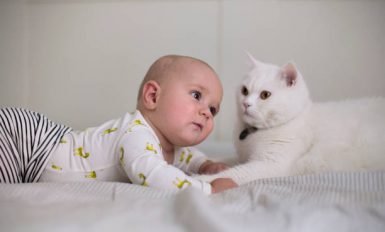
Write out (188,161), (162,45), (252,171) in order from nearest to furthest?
(252,171)
(188,161)
(162,45)

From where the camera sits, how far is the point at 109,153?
113 cm

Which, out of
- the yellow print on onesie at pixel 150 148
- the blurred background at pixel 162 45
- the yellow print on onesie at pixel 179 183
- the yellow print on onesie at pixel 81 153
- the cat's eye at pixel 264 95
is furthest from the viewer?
the blurred background at pixel 162 45

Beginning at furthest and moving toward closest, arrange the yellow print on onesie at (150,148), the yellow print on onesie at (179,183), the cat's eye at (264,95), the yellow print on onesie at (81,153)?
1. the cat's eye at (264,95)
2. the yellow print on onesie at (81,153)
3. the yellow print on onesie at (150,148)
4. the yellow print on onesie at (179,183)

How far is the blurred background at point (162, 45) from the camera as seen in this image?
7.91 feet

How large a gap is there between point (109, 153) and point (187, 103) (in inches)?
10.0

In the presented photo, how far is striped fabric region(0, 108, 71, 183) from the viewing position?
1094mm

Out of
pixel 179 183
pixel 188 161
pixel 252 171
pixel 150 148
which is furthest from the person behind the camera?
pixel 188 161

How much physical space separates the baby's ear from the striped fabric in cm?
28

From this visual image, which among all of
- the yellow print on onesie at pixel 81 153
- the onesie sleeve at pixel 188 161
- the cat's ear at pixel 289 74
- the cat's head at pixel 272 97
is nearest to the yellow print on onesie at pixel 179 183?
Result: the yellow print on onesie at pixel 81 153

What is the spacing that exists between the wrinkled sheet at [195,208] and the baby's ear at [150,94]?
0.39 m

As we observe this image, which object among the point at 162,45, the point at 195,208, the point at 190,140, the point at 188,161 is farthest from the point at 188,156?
the point at 162,45

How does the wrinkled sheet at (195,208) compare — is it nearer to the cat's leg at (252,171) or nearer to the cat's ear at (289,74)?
the cat's leg at (252,171)

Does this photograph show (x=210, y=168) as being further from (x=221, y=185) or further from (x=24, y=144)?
(x=24, y=144)

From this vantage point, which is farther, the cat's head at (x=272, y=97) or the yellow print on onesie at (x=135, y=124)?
the cat's head at (x=272, y=97)
